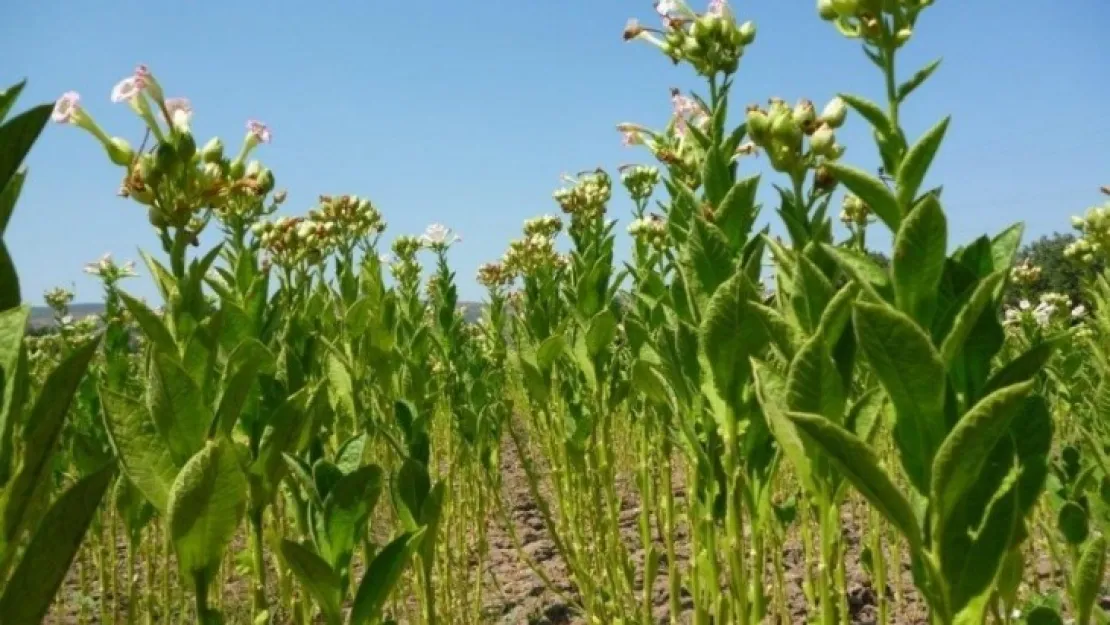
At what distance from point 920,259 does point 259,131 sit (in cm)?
150

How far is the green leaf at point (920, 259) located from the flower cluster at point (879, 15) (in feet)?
1.08


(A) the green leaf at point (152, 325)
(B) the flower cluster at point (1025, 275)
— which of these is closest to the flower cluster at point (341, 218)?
(A) the green leaf at point (152, 325)

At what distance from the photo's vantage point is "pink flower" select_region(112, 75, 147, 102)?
1360mm

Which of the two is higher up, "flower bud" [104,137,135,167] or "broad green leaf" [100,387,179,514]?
"flower bud" [104,137,135,167]

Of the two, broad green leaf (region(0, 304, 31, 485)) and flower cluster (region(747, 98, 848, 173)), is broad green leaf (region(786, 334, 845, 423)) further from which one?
broad green leaf (region(0, 304, 31, 485))

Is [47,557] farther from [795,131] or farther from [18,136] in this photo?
[795,131]

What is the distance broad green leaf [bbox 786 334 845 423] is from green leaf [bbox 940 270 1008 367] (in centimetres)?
16

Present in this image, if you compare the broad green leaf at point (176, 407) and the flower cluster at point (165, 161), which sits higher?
the flower cluster at point (165, 161)

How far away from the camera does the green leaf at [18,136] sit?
0.71m

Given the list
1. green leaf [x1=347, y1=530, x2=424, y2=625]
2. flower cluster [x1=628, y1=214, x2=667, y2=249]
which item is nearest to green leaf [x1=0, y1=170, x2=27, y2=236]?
green leaf [x1=347, y1=530, x2=424, y2=625]

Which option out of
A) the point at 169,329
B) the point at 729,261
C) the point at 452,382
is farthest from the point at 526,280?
the point at 169,329

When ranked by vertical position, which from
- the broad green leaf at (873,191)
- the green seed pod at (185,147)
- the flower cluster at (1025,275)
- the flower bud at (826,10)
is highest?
the flower cluster at (1025,275)

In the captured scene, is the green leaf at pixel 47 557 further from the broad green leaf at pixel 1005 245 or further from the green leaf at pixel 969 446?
the broad green leaf at pixel 1005 245

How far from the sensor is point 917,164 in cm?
103
